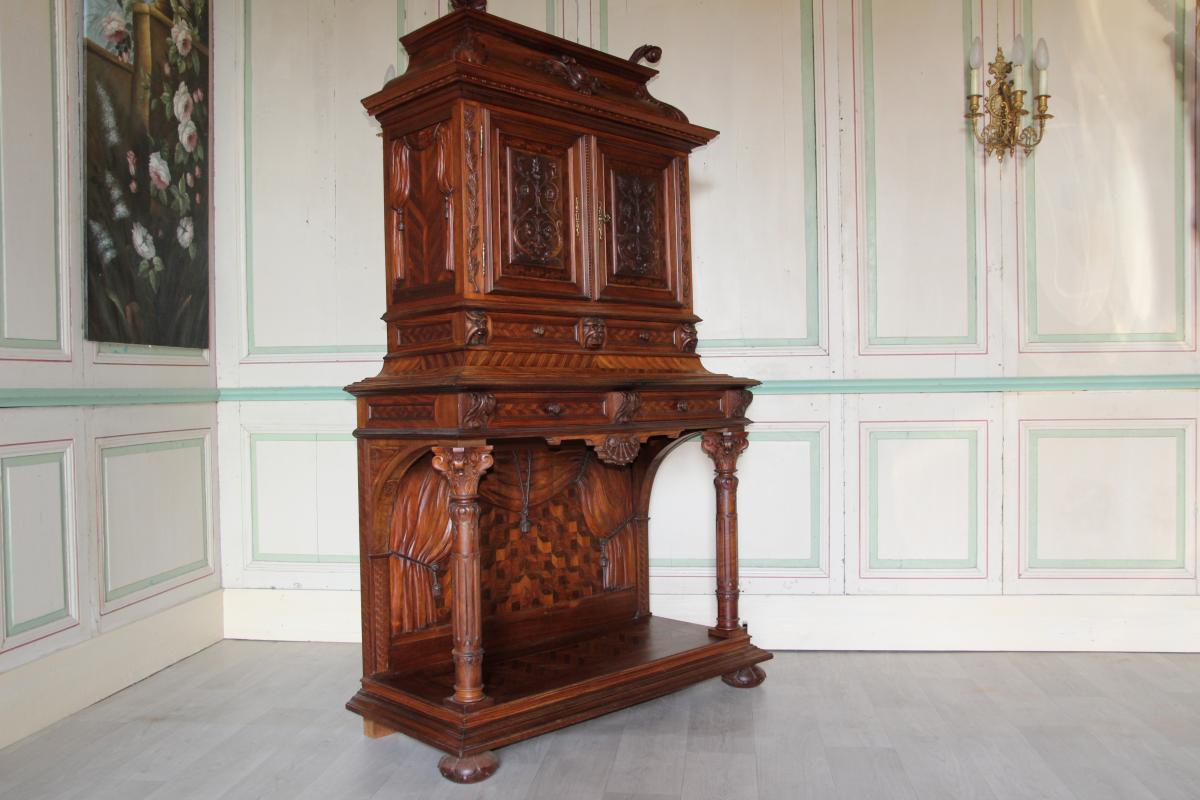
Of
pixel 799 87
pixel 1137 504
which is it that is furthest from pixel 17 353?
pixel 1137 504

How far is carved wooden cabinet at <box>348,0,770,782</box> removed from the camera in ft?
9.81

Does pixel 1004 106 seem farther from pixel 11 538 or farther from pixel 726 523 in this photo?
pixel 11 538

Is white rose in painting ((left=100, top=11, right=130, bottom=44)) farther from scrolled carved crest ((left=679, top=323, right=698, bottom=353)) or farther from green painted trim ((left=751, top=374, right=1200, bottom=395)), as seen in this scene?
green painted trim ((left=751, top=374, right=1200, bottom=395))

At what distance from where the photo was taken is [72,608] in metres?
3.51

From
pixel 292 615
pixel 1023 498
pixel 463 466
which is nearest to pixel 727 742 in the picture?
pixel 463 466

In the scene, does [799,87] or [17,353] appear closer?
[17,353]

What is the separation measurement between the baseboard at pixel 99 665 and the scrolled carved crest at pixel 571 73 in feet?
8.59

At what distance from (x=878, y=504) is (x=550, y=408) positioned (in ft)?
6.09

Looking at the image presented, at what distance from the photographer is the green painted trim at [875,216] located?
4.21 metres

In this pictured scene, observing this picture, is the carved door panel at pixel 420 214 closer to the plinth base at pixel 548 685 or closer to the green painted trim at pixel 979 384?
the plinth base at pixel 548 685

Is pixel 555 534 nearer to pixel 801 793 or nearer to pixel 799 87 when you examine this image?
pixel 801 793

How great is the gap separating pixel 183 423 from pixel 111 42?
153 cm

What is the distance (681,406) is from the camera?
351cm

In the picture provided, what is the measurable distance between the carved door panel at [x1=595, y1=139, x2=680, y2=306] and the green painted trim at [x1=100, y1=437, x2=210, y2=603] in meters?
1.97
